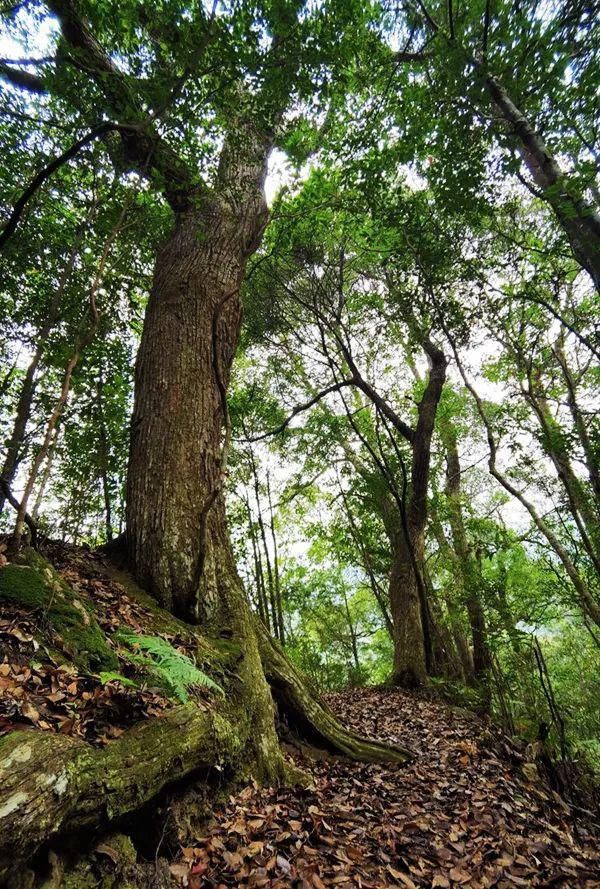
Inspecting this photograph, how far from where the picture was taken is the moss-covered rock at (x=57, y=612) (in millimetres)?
2590

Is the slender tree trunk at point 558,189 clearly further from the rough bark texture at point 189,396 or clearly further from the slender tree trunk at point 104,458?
the slender tree trunk at point 104,458

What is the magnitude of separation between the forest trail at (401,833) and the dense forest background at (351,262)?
1.12 m

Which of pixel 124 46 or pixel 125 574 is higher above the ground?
pixel 124 46

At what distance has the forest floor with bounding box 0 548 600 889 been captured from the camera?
2186 millimetres

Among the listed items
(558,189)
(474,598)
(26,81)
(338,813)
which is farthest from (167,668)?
(474,598)

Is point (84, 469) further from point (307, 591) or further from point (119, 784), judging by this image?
point (307, 591)

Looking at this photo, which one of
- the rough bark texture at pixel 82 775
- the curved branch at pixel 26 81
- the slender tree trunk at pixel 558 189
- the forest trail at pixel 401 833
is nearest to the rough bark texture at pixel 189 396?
the rough bark texture at pixel 82 775

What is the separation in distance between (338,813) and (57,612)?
2.44 m

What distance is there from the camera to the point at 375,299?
970 cm

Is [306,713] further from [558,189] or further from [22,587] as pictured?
[558,189]

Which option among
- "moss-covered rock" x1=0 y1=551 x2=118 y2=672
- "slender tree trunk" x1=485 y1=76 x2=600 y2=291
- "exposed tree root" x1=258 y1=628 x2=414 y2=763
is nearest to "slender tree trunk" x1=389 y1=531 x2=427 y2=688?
"exposed tree root" x1=258 y1=628 x2=414 y2=763

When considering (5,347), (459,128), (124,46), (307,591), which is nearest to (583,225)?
(459,128)

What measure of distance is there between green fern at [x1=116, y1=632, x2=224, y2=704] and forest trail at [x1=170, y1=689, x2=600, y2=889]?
78 cm

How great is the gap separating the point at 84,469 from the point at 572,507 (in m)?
8.12
